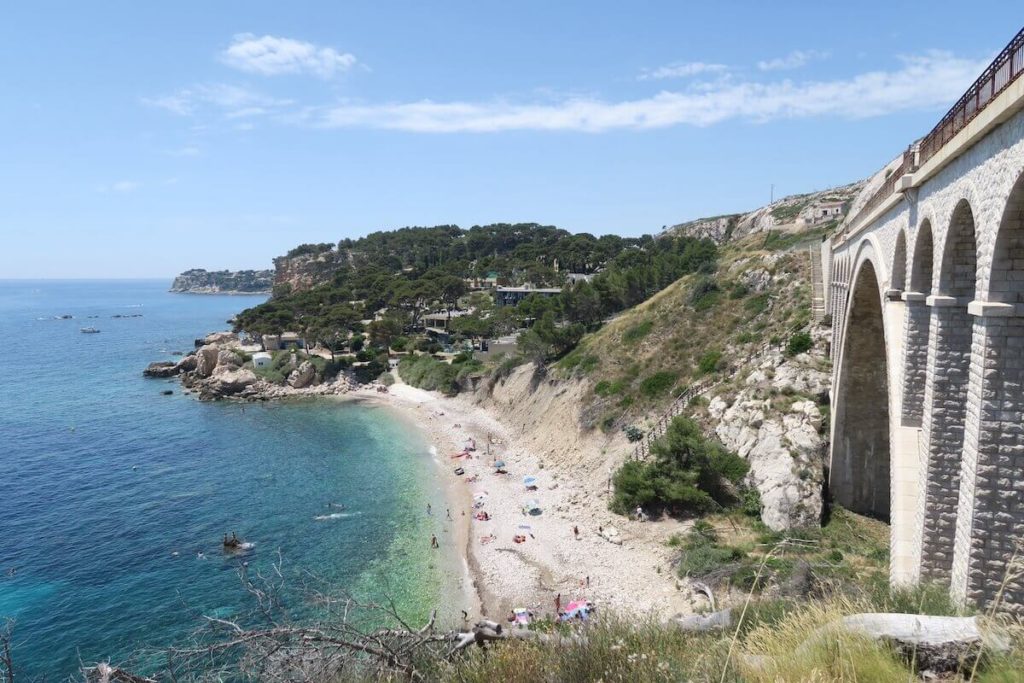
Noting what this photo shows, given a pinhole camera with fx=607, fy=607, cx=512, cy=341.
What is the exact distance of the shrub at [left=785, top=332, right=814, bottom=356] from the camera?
29031 mm

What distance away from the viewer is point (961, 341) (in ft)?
32.8

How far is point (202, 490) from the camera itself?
3350cm

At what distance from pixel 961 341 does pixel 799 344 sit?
2031 centimetres

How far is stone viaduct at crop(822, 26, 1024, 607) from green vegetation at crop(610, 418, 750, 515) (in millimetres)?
12451

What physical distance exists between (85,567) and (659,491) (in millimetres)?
24098

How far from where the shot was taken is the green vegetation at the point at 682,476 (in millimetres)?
25672

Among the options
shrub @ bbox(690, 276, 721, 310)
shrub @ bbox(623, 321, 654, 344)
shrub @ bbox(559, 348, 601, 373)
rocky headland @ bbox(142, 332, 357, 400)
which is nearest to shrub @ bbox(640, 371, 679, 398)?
shrub @ bbox(623, 321, 654, 344)

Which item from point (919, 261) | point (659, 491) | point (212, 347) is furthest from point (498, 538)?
point (212, 347)

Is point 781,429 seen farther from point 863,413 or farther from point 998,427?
point 998,427

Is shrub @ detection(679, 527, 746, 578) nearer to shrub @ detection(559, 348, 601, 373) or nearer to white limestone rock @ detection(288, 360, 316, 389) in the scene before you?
shrub @ detection(559, 348, 601, 373)

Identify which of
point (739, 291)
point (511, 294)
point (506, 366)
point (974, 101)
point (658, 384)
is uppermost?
point (974, 101)

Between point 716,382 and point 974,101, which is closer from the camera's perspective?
point 974,101

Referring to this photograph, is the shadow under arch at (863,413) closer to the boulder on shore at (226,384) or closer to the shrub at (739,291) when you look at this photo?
the shrub at (739,291)

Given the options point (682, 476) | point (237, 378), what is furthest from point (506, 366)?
point (237, 378)
